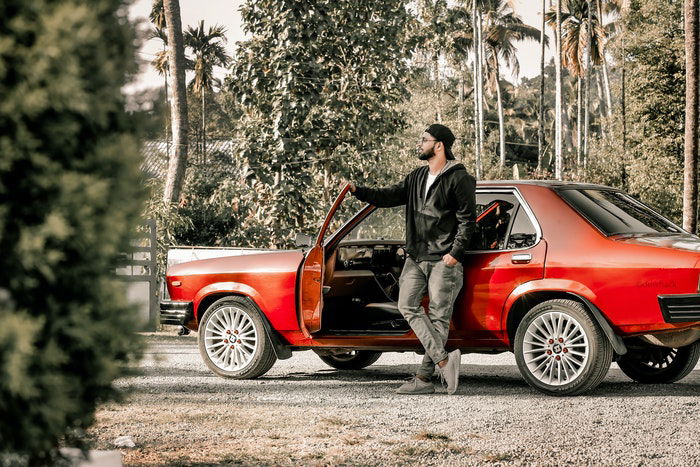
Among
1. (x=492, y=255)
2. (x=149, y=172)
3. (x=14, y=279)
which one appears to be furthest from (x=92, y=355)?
(x=492, y=255)

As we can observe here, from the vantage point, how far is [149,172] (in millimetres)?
3734

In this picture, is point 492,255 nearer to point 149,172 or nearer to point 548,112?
point 149,172

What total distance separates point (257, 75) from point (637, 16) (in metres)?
20.9

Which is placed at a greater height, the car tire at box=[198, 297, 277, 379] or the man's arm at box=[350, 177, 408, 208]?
the man's arm at box=[350, 177, 408, 208]

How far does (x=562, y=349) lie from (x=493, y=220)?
1256mm

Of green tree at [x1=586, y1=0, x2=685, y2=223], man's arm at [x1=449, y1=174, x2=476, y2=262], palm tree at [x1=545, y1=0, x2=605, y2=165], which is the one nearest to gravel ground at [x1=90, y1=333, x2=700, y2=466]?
man's arm at [x1=449, y1=174, x2=476, y2=262]

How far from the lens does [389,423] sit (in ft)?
21.9

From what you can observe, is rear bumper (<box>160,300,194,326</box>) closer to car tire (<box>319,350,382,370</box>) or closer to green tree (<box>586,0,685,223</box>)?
car tire (<box>319,350,382,370</box>)

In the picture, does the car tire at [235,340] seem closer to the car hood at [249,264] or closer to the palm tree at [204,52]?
the car hood at [249,264]

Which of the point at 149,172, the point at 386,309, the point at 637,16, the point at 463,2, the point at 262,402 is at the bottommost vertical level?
the point at 262,402

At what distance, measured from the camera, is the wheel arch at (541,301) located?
7.77 meters

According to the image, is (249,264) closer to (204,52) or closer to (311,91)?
(311,91)

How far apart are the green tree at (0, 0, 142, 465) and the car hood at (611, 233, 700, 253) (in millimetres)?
5295

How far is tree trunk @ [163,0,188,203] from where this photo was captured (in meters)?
21.8
